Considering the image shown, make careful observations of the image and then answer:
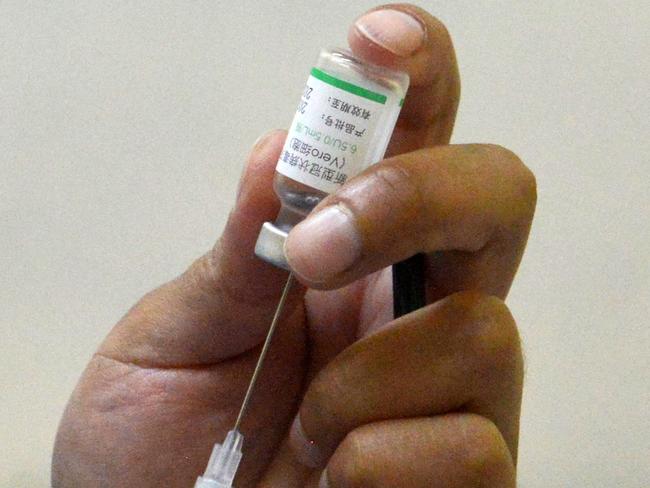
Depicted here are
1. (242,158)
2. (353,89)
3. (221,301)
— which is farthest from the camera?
(242,158)

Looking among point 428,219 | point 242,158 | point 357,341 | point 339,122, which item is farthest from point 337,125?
point 242,158

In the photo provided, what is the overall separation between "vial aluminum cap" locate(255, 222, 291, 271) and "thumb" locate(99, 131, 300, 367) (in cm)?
15

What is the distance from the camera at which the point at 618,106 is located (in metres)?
1.03

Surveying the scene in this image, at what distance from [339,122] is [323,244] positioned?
84 millimetres

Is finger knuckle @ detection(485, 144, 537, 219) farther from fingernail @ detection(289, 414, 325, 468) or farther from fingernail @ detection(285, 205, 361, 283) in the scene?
fingernail @ detection(289, 414, 325, 468)

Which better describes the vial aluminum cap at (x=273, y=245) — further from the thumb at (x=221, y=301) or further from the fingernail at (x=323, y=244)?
the thumb at (x=221, y=301)

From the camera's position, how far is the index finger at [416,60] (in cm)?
56

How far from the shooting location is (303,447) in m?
0.63

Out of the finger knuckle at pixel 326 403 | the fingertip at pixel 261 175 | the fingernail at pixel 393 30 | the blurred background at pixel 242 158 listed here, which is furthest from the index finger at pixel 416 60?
the blurred background at pixel 242 158

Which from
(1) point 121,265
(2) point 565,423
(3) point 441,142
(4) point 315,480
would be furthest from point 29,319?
(2) point 565,423

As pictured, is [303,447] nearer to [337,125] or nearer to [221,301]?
[221,301]

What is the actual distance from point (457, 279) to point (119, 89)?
0.61 meters

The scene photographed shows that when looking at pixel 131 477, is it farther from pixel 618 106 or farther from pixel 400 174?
pixel 618 106

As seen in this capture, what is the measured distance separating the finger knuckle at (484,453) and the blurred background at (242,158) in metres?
0.54
